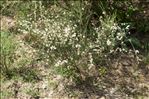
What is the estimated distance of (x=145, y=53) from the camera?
16.0ft

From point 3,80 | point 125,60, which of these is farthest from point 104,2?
point 3,80

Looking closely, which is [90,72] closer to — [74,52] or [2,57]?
[74,52]

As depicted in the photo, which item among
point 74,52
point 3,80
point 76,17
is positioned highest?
point 76,17

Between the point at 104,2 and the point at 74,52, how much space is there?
109cm

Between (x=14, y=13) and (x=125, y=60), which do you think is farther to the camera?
(x=14, y=13)

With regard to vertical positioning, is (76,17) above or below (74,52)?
above

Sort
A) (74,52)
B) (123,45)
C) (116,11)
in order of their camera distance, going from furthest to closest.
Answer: (116,11)
(123,45)
(74,52)

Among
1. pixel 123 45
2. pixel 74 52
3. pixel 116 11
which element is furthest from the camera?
pixel 116 11

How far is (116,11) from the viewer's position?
5059 millimetres

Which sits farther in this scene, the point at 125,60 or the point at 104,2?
the point at 104,2

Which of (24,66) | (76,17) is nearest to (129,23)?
(76,17)

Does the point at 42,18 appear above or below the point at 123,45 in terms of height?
above

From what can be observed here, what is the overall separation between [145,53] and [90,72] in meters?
0.85

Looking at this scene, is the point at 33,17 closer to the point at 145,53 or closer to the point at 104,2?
the point at 104,2
